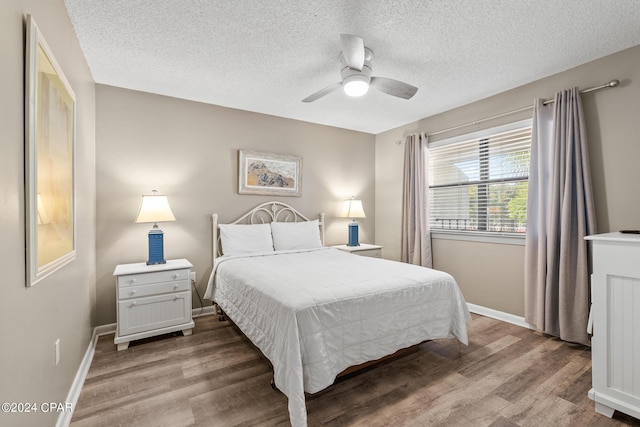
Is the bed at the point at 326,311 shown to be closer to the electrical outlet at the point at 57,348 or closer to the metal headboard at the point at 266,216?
the metal headboard at the point at 266,216

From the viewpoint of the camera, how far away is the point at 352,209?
4477mm

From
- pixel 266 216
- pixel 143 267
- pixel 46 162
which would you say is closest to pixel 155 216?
pixel 143 267

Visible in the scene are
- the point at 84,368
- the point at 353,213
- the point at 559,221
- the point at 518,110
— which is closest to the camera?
the point at 84,368

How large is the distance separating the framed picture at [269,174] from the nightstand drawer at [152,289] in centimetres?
138

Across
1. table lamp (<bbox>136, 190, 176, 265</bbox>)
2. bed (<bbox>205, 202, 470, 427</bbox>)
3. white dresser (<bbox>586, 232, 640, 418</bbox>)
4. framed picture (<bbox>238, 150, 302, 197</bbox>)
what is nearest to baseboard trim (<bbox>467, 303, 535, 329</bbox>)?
bed (<bbox>205, 202, 470, 427</bbox>)

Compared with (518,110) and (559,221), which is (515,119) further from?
(559,221)

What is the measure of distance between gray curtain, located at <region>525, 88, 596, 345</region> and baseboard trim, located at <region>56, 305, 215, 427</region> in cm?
362

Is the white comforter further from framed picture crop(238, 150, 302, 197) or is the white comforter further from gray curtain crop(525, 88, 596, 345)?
framed picture crop(238, 150, 302, 197)

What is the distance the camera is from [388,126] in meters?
4.62

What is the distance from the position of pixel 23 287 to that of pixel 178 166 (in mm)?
2489

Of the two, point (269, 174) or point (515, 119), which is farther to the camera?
point (269, 174)

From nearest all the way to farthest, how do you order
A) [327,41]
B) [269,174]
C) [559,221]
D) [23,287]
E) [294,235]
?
[23,287]
[327,41]
[559,221]
[294,235]
[269,174]

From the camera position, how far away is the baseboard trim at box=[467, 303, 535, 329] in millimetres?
3128

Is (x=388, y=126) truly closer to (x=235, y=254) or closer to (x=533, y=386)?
(x=235, y=254)
